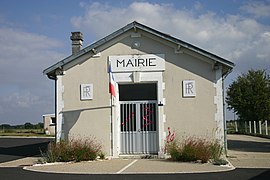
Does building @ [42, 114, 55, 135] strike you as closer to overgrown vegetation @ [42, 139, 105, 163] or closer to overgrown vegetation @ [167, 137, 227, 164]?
overgrown vegetation @ [42, 139, 105, 163]

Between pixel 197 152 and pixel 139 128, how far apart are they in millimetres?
3258

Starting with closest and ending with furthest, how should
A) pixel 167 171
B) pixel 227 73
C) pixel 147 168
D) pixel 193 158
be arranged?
pixel 167 171 → pixel 147 168 → pixel 193 158 → pixel 227 73

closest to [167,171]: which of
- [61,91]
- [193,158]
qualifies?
[193,158]

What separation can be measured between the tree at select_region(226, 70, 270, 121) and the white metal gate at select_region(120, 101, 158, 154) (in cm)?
2596

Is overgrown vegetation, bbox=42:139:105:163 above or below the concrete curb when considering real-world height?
above

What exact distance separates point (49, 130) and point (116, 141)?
113 feet

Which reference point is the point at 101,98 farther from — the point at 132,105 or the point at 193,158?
the point at 193,158

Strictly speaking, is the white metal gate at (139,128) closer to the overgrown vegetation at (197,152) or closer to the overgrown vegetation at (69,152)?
the overgrown vegetation at (197,152)

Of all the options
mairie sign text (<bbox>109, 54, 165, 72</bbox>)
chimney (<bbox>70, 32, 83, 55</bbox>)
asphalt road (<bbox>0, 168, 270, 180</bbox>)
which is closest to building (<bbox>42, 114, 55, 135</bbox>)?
chimney (<bbox>70, 32, 83, 55</bbox>)

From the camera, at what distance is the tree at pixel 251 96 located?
4088 cm

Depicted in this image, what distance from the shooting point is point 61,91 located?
1748 cm

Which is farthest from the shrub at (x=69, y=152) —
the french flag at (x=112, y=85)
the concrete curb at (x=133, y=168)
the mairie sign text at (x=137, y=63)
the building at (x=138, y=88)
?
the mairie sign text at (x=137, y=63)

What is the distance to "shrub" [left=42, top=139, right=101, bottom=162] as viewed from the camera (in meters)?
15.5

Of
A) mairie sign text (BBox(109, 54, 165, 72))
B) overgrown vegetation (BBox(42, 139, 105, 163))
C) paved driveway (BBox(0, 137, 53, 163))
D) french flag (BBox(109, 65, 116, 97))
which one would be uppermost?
mairie sign text (BBox(109, 54, 165, 72))
